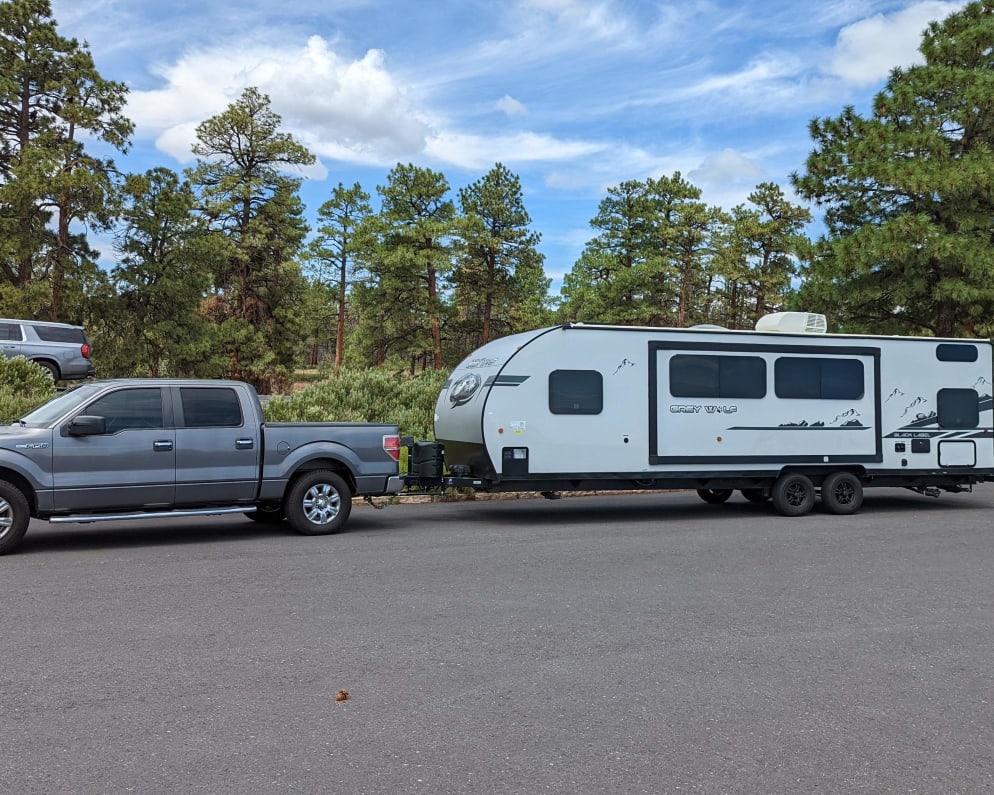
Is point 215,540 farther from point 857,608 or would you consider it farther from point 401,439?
point 857,608

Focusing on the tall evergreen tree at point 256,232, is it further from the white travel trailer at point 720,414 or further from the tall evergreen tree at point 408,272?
the white travel trailer at point 720,414

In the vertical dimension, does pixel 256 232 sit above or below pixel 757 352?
above

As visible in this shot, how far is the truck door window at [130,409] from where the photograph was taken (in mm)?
9430

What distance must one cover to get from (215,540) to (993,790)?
8.37 meters

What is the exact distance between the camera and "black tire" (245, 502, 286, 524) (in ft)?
34.8

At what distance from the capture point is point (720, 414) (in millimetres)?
12547

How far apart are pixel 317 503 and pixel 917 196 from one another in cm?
1865

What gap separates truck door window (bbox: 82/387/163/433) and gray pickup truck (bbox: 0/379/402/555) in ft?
0.04

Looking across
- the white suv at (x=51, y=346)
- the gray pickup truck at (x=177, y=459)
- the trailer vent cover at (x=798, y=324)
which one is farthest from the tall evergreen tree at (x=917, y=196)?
the white suv at (x=51, y=346)

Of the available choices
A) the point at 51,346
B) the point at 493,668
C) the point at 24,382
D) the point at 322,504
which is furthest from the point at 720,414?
the point at 51,346

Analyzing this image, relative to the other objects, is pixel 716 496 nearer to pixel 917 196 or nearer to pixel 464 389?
pixel 464 389

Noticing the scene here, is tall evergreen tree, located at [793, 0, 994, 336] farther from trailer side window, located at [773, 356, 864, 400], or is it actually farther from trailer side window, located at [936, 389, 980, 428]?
trailer side window, located at [773, 356, 864, 400]

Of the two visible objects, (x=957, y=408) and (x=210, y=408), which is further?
(x=957, y=408)

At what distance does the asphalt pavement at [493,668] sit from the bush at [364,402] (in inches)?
220
